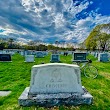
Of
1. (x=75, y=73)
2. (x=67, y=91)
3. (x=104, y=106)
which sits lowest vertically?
(x=104, y=106)

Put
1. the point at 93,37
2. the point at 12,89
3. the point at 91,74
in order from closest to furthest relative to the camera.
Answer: the point at 12,89, the point at 91,74, the point at 93,37

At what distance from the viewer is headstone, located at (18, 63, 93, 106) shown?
17.8 ft

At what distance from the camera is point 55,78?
5.61 m

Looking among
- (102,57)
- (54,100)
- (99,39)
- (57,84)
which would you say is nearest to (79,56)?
(102,57)

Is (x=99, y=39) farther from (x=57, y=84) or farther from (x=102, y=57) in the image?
(x=57, y=84)

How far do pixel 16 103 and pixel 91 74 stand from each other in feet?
20.0

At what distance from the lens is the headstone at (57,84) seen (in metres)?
5.44

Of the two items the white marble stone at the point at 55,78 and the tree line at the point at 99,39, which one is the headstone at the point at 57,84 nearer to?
the white marble stone at the point at 55,78

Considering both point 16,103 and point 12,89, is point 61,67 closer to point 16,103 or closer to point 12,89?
point 16,103

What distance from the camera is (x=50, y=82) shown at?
5613 mm

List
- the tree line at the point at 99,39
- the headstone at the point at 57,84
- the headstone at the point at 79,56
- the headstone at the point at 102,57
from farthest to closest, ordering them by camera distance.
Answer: the tree line at the point at 99,39
the headstone at the point at 102,57
the headstone at the point at 79,56
the headstone at the point at 57,84

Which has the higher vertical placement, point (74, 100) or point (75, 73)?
point (75, 73)

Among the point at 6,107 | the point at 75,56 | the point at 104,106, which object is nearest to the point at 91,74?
the point at 104,106

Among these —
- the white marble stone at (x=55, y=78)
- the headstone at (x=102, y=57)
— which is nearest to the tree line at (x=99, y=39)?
the headstone at (x=102, y=57)
